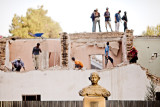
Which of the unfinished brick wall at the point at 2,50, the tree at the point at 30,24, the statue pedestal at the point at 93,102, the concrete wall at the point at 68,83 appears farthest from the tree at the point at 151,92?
the tree at the point at 30,24

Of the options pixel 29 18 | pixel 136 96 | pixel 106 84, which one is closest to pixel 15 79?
pixel 106 84

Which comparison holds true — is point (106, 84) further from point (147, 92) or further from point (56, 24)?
point (56, 24)

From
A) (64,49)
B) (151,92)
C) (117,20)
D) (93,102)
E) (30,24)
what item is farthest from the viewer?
(30,24)

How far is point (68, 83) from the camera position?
40.6ft

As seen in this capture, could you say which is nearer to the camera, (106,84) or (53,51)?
(106,84)

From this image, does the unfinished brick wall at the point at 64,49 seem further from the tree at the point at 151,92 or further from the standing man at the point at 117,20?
the tree at the point at 151,92

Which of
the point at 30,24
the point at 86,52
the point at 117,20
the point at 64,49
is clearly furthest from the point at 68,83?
the point at 30,24

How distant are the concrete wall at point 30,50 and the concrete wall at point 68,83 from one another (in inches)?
280

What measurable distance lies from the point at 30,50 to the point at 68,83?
8324mm

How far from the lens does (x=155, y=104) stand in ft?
33.1

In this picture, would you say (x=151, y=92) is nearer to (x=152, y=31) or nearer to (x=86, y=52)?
(x=86, y=52)

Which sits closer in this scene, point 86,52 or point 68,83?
point 68,83

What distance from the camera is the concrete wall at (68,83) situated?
1218cm

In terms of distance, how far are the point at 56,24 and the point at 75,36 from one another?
25.4 m
